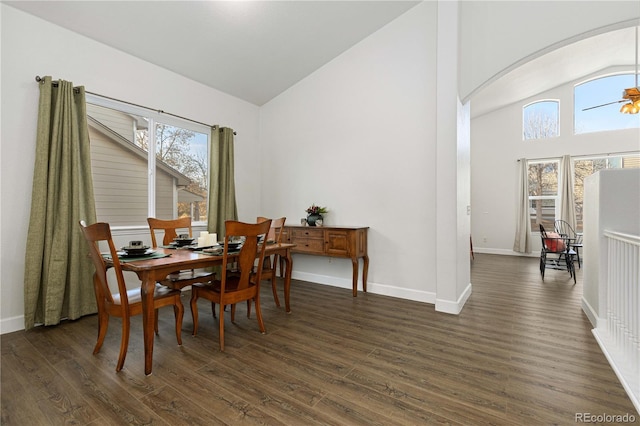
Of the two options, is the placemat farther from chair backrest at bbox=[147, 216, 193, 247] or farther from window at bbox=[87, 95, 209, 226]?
window at bbox=[87, 95, 209, 226]

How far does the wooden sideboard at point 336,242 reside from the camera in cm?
379

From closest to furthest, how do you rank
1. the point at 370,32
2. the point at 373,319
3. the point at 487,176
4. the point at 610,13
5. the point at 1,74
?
the point at 610,13, the point at 1,74, the point at 373,319, the point at 370,32, the point at 487,176

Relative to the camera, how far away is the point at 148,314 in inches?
78.4

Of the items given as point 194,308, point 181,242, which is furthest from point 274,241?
point 194,308

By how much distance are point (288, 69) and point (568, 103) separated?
6.58 metres

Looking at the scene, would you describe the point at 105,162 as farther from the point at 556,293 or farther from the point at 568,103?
the point at 568,103

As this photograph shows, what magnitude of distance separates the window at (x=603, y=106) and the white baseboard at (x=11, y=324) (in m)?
9.82

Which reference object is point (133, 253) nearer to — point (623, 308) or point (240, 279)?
point (240, 279)

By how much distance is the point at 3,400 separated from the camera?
1.71 meters

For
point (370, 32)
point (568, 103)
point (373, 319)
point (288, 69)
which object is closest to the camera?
point (373, 319)

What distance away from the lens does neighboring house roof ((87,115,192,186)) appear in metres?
3.31

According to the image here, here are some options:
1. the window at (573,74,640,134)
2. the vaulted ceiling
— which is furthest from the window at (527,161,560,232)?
the vaulted ceiling

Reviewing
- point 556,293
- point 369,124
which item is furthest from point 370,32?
point 556,293

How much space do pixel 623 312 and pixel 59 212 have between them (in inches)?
194
